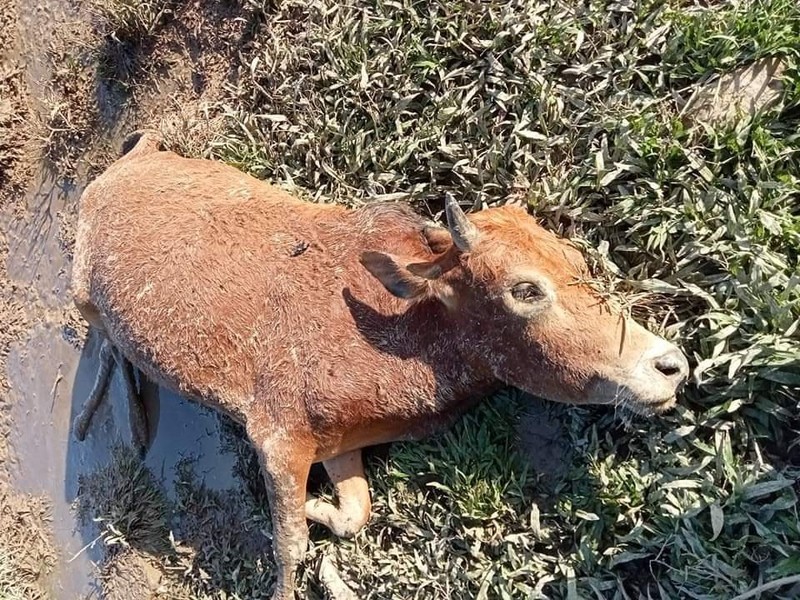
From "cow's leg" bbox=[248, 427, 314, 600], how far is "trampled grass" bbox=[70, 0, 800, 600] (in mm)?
306

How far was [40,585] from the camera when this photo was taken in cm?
579

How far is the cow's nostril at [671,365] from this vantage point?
3234mm

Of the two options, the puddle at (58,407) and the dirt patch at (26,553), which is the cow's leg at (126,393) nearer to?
the puddle at (58,407)

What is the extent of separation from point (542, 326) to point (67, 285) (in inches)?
148

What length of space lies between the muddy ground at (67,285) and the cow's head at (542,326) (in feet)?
6.93

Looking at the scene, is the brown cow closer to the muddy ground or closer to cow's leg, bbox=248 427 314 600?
cow's leg, bbox=248 427 314 600

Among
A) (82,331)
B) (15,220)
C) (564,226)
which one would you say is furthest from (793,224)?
(15,220)

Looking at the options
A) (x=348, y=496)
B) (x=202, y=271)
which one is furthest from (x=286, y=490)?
(x=202, y=271)

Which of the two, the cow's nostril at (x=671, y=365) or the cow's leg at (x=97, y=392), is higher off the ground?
the cow's nostril at (x=671, y=365)

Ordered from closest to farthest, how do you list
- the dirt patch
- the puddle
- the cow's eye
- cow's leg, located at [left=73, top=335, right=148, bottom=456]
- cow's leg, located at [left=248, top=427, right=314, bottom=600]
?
the cow's eye, cow's leg, located at [left=248, top=427, right=314, bottom=600], cow's leg, located at [left=73, top=335, right=148, bottom=456], the puddle, the dirt patch

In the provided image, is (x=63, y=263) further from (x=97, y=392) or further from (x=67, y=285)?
(x=97, y=392)

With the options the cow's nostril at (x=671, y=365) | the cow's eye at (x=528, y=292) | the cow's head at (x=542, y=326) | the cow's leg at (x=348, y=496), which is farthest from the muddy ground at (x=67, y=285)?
the cow's nostril at (x=671, y=365)

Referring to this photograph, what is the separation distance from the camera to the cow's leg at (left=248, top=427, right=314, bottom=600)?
3.84m

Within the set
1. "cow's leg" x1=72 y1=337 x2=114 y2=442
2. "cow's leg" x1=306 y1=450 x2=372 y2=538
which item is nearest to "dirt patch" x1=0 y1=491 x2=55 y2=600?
"cow's leg" x1=72 y1=337 x2=114 y2=442
